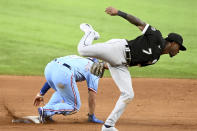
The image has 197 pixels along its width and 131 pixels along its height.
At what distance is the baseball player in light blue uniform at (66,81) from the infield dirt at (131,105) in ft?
0.82

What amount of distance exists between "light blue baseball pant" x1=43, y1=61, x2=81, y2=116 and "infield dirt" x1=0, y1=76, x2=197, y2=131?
0.27 meters

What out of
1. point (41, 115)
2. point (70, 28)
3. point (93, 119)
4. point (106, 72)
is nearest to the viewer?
point (41, 115)

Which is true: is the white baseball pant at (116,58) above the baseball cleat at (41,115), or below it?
above

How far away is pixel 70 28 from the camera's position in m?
18.9

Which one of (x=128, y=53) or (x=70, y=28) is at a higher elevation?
(x=128, y=53)

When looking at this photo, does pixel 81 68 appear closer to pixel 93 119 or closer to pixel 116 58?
pixel 93 119

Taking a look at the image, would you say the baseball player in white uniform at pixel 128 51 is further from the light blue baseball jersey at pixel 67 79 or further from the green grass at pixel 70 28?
the green grass at pixel 70 28

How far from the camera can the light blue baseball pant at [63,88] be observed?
342 inches

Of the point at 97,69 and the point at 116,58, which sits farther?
the point at 97,69

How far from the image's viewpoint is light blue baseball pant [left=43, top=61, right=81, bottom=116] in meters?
8.70

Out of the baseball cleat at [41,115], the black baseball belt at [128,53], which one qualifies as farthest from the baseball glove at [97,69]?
the baseball cleat at [41,115]

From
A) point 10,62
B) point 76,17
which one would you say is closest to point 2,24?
point 76,17

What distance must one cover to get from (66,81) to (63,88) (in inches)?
5.4

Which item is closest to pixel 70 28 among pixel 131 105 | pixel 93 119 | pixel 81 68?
pixel 131 105
